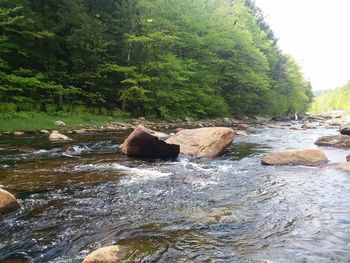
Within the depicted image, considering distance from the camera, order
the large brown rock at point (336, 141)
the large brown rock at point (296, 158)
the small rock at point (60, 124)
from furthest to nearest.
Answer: the small rock at point (60, 124)
the large brown rock at point (336, 141)
the large brown rock at point (296, 158)

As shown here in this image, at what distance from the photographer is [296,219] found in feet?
16.7

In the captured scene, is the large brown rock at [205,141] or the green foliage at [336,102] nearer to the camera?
the large brown rock at [205,141]

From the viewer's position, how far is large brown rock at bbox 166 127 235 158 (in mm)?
11406

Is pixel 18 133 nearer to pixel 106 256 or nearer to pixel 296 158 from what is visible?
pixel 296 158

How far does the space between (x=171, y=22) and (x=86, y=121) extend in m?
13.6

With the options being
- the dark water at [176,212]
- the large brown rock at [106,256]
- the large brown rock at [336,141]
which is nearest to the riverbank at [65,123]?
the dark water at [176,212]

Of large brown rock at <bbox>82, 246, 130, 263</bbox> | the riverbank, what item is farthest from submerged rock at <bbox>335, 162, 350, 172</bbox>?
the riverbank

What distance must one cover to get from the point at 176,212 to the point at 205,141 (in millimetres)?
6626

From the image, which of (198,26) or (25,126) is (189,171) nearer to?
(25,126)

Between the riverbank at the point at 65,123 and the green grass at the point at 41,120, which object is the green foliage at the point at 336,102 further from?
the green grass at the point at 41,120

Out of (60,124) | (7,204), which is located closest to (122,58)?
(60,124)

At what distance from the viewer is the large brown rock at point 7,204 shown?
502cm

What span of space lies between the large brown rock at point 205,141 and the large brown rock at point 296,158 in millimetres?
1887

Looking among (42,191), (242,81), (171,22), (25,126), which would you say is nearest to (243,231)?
(42,191)
